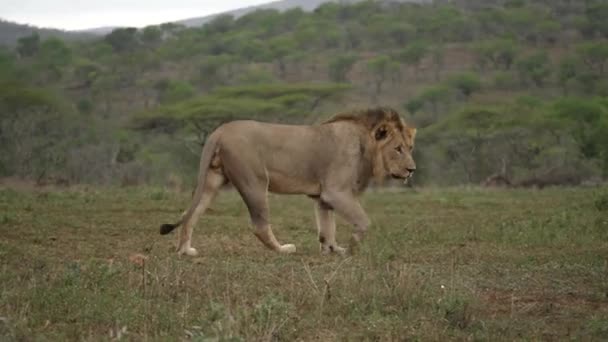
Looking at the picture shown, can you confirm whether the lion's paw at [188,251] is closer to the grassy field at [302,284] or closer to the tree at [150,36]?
the grassy field at [302,284]

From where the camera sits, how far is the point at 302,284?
6742 millimetres

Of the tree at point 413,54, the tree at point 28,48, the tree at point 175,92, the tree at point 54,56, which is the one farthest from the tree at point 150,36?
the tree at point 175,92

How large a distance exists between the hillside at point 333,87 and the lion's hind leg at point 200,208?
16.4 feet

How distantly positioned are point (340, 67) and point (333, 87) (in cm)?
1774

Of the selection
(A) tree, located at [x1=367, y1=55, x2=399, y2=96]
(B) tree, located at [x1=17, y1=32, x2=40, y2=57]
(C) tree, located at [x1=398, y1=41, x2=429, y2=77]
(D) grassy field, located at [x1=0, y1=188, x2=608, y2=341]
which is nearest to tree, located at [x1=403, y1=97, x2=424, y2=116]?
(A) tree, located at [x1=367, y1=55, x2=399, y2=96]

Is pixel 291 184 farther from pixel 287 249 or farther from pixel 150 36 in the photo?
pixel 150 36

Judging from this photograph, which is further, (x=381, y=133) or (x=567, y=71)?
(x=567, y=71)

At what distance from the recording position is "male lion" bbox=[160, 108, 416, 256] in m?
8.88

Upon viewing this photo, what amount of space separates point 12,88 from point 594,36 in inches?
1649

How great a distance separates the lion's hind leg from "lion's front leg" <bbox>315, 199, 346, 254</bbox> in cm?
90

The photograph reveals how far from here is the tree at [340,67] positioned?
2064 inches

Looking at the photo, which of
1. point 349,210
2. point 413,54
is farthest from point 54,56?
point 349,210

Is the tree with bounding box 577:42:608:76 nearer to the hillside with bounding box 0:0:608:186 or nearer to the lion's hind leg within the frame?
the hillside with bounding box 0:0:608:186

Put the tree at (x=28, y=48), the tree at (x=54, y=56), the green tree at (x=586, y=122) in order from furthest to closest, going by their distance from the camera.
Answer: the tree at (x=28, y=48)
the tree at (x=54, y=56)
the green tree at (x=586, y=122)
